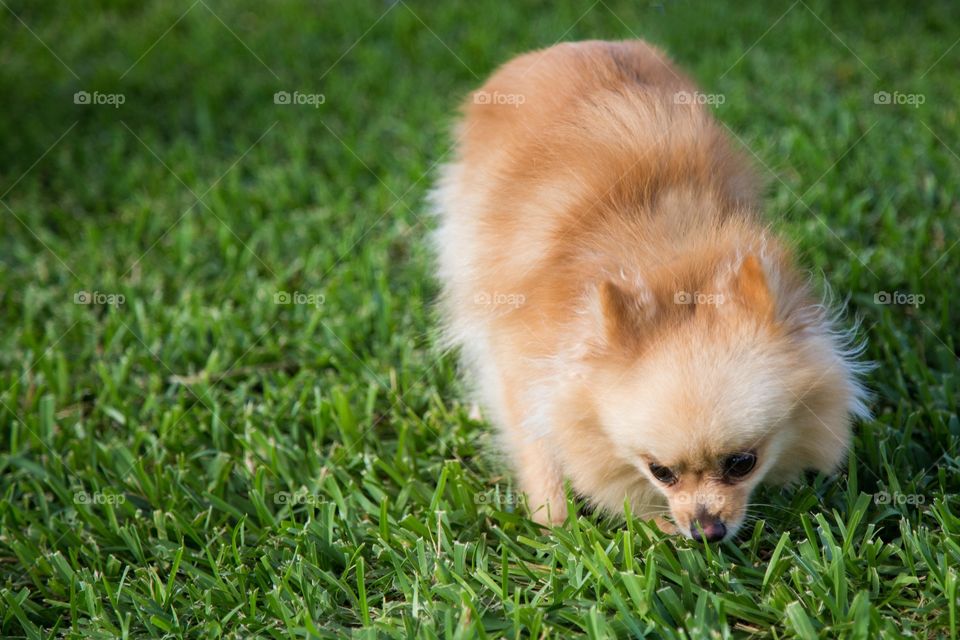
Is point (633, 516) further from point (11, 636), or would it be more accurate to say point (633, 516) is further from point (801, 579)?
point (11, 636)

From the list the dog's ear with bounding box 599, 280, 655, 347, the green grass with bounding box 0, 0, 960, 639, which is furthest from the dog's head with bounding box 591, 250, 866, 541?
the green grass with bounding box 0, 0, 960, 639

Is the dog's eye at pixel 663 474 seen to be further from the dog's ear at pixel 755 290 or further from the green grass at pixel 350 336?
the dog's ear at pixel 755 290

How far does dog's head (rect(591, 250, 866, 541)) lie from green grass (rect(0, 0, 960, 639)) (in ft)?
0.92

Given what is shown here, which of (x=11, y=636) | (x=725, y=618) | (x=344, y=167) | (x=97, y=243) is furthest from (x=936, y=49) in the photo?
(x=11, y=636)

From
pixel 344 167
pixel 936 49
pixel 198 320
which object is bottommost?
pixel 198 320

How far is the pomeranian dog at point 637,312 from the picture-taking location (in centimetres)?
259

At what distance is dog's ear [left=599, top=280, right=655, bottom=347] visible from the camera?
260 centimetres

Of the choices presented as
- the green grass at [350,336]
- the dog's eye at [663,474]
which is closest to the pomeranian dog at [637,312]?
the dog's eye at [663,474]

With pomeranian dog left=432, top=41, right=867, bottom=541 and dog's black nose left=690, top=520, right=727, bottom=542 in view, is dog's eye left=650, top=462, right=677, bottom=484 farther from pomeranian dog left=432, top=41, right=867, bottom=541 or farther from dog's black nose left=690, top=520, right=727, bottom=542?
dog's black nose left=690, top=520, right=727, bottom=542

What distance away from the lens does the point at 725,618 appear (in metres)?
2.62

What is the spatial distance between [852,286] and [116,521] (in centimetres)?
324

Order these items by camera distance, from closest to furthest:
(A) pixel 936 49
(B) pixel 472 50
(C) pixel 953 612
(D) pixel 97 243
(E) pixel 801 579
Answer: (C) pixel 953 612, (E) pixel 801 579, (D) pixel 97 243, (A) pixel 936 49, (B) pixel 472 50

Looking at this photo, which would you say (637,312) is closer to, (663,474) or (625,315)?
(625,315)

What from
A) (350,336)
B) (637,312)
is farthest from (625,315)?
(350,336)
